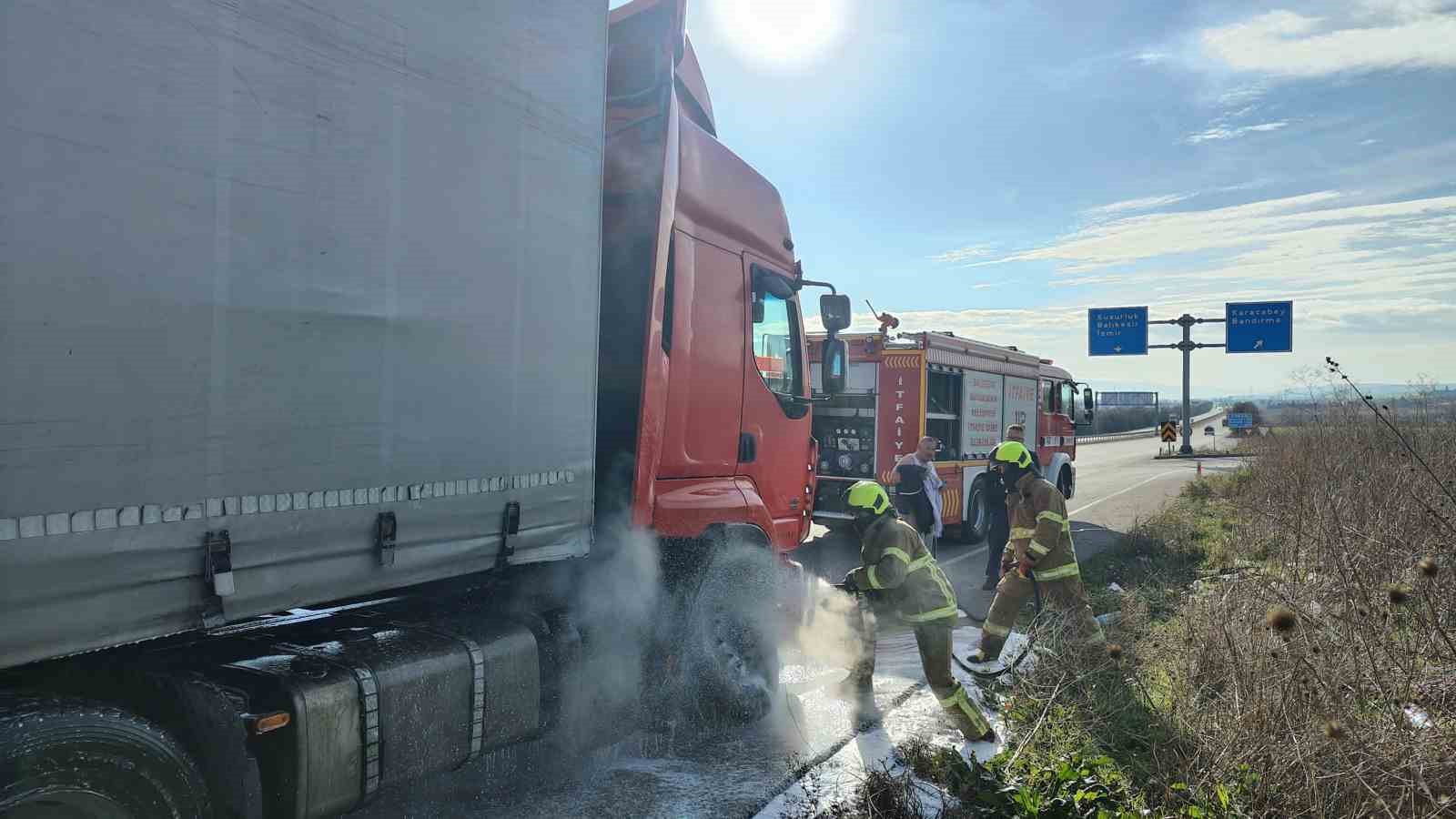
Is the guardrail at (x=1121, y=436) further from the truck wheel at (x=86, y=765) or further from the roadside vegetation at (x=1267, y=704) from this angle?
the truck wheel at (x=86, y=765)

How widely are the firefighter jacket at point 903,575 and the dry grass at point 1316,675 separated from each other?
2.29 feet

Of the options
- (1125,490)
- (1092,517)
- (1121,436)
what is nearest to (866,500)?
(1092,517)

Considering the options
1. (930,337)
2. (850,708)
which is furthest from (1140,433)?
(850,708)

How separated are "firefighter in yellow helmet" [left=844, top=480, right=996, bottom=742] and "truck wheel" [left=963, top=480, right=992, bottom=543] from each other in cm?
710

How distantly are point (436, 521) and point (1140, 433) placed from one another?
7178cm

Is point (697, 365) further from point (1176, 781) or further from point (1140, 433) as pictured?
point (1140, 433)

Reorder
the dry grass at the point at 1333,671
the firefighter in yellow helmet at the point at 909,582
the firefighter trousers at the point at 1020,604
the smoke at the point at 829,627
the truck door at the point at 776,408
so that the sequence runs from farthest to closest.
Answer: the firefighter trousers at the point at 1020,604
the smoke at the point at 829,627
the truck door at the point at 776,408
the firefighter in yellow helmet at the point at 909,582
the dry grass at the point at 1333,671

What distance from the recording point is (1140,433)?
2660 inches

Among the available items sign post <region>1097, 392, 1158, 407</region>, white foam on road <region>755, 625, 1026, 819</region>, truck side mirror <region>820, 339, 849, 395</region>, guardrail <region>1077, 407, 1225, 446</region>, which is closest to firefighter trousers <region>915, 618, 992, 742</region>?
white foam on road <region>755, 625, 1026, 819</region>

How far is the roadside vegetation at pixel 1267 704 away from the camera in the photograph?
10.7 feet

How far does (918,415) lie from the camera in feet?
35.2

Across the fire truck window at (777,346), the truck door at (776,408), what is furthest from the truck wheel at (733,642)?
the fire truck window at (777,346)

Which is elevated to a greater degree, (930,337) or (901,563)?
(930,337)

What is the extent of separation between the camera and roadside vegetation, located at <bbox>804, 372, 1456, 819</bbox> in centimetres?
326
